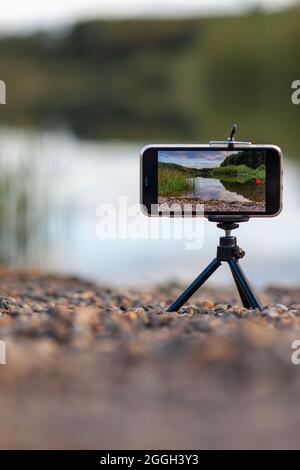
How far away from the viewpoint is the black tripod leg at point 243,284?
4.20 metres

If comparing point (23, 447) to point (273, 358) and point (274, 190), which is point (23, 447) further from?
point (274, 190)

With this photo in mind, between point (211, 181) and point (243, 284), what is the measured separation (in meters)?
0.55

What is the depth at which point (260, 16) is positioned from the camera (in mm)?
34312

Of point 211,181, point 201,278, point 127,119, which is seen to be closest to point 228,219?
point 211,181

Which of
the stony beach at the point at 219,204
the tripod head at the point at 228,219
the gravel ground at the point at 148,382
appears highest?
the stony beach at the point at 219,204

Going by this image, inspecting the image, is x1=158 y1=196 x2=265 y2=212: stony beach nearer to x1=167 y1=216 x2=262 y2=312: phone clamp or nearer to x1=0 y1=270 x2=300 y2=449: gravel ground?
x1=167 y1=216 x2=262 y2=312: phone clamp

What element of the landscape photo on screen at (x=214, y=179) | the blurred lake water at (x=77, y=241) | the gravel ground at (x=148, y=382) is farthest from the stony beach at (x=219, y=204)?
the blurred lake water at (x=77, y=241)

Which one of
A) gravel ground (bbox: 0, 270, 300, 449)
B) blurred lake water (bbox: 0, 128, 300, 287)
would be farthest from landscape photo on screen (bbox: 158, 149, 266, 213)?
blurred lake water (bbox: 0, 128, 300, 287)

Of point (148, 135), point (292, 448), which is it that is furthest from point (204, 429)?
point (148, 135)

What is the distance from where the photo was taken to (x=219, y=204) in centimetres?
408

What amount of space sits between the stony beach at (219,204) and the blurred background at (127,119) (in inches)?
165

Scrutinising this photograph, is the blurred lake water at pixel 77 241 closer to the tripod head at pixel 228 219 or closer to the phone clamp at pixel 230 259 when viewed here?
the phone clamp at pixel 230 259

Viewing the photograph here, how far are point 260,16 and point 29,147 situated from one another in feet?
90.1

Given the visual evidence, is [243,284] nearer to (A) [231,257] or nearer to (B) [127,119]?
(A) [231,257]
